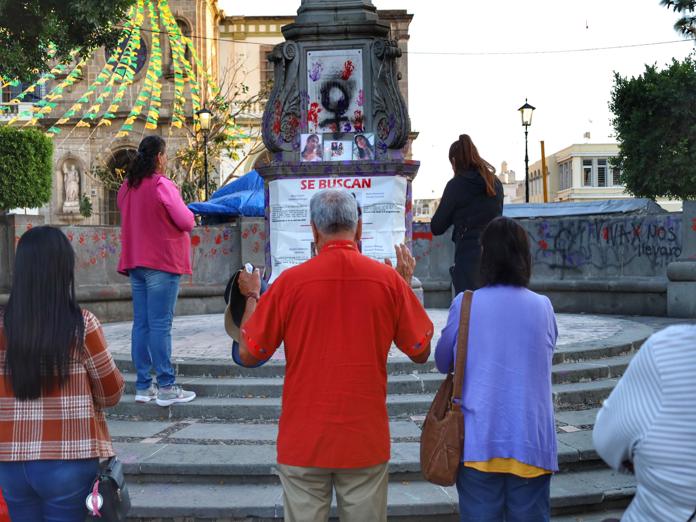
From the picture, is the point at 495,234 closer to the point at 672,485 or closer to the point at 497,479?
the point at 497,479

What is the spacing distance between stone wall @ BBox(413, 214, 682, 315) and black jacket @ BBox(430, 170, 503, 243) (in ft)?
23.8

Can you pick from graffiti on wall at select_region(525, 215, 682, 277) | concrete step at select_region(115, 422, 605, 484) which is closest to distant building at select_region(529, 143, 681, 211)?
graffiti on wall at select_region(525, 215, 682, 277)

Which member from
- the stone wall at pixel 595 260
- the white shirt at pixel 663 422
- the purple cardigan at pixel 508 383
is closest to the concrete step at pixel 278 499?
the purple cardigan at pixel 508 383

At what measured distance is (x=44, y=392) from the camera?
318cm

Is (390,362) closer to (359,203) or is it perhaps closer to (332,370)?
(359,203)

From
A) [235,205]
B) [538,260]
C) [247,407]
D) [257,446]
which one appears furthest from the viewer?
[235,205]

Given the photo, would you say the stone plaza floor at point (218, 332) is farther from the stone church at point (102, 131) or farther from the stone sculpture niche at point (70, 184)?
the stone sculpture niche at point (70, 184)

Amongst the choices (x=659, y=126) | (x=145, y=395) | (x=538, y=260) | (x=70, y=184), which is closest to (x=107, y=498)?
(x=145, y=395)

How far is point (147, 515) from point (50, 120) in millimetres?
33086

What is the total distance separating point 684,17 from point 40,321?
23.8 m

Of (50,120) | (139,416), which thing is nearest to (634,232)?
(139,416)

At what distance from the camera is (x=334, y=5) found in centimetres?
860

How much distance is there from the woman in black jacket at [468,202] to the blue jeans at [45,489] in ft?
12.9

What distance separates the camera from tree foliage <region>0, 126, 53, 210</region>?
14.1 meters
